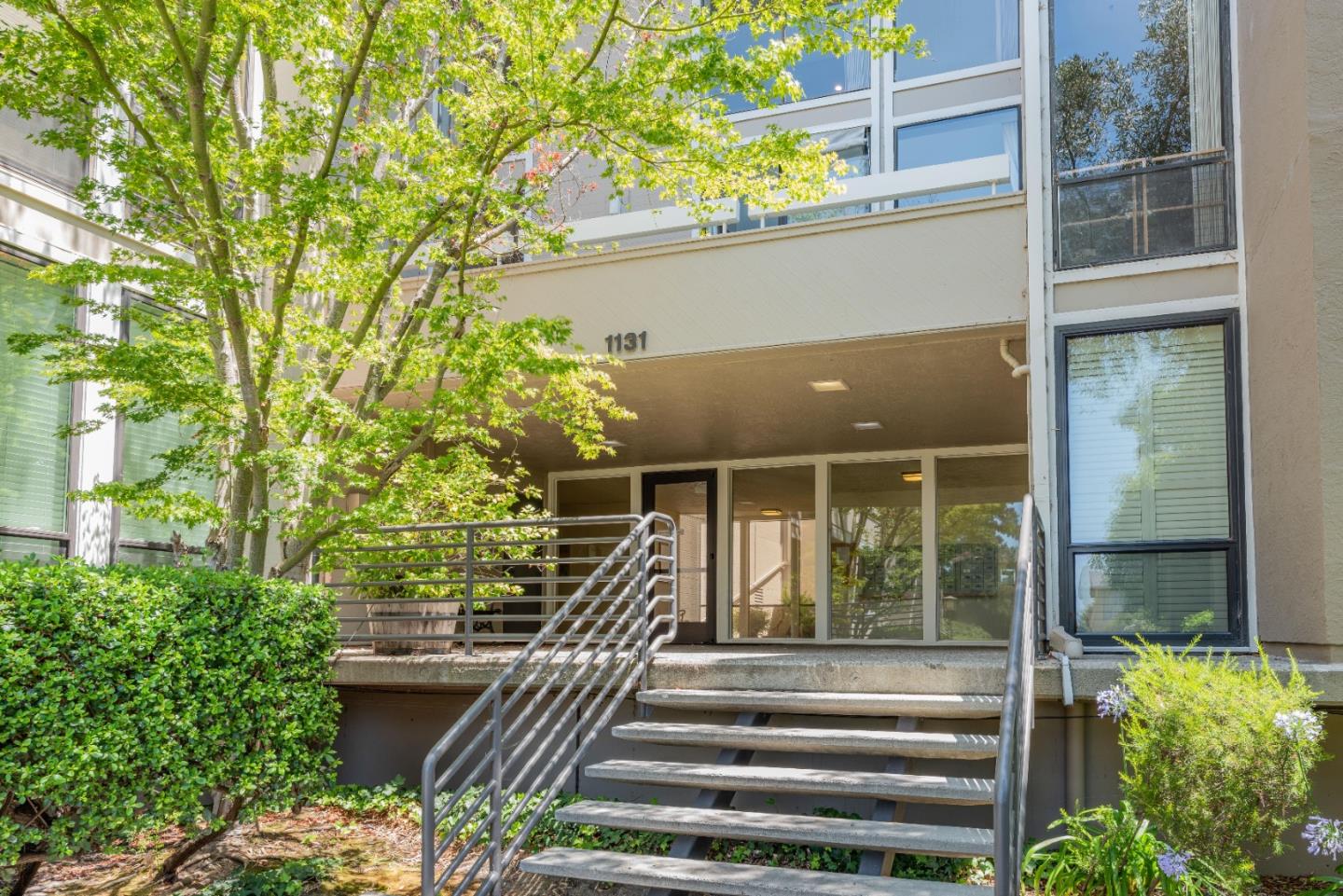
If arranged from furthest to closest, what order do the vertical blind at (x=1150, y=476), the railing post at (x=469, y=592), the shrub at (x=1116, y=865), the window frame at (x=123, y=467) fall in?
the window frame at (x=123, y=467) → the railing post at (x=469, y=592) → the vertical blind at (x=1150, y=476) → the shrub at (x=1116, y=865)

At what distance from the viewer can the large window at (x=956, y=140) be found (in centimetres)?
895

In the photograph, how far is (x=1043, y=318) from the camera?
634 centimetres

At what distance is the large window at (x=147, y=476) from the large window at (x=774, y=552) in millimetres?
5990

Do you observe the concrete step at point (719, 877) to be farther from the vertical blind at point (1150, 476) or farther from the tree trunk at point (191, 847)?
the vertical blind at point (1150, 476)

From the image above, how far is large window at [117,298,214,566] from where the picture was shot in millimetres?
7711

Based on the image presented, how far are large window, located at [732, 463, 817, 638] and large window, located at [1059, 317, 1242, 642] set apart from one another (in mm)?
5761

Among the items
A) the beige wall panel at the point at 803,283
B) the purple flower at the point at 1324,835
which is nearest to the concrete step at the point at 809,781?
the purple flower at the point at 1324,835

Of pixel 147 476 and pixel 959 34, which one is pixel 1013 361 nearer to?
pixel 959 34

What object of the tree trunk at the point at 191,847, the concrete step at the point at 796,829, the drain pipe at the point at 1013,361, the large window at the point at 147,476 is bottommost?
the tree trunk at the point at 191,847

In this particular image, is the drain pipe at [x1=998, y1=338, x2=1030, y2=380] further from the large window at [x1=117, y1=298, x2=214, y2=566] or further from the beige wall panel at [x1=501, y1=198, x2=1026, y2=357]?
the large window at [x1=117, y1=298, x2=214, y2=566]

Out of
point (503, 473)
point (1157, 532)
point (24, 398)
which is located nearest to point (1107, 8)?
point (1157, 532)

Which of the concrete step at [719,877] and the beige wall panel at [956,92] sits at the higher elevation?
the beige wall panel at [956,92]

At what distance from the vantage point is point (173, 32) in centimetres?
547

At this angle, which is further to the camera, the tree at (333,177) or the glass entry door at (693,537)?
the glass entry door at (693,537)
